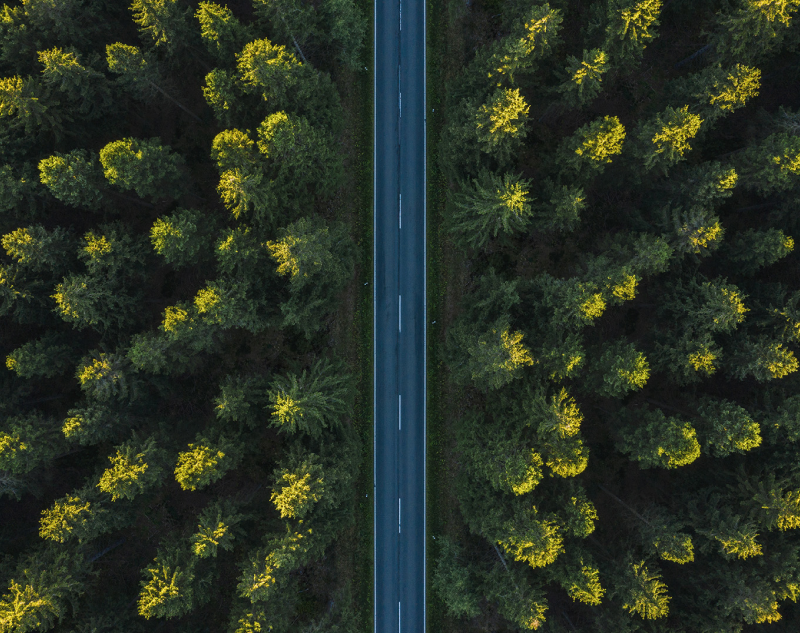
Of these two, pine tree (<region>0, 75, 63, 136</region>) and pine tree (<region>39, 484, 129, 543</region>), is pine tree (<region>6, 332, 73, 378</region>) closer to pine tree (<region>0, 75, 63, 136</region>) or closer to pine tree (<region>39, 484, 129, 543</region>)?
pine tree (<region>39, 484, 129, 543</region>)

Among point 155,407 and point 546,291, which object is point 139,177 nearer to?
point 155,407

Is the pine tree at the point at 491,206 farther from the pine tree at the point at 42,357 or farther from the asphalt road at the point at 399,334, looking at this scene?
the pine tree at the point at 42,357

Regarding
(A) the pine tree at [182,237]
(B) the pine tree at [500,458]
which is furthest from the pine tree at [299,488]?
(A) the pine tree at [182,237]

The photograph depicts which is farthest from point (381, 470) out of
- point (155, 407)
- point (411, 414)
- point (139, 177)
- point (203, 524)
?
point (139, 177)

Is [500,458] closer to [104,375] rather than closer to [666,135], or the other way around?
[666,135]

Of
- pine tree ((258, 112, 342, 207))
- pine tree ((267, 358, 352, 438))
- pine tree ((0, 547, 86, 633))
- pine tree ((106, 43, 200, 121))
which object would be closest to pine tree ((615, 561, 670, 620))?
pine tree ((267, 358, 352, 438))
